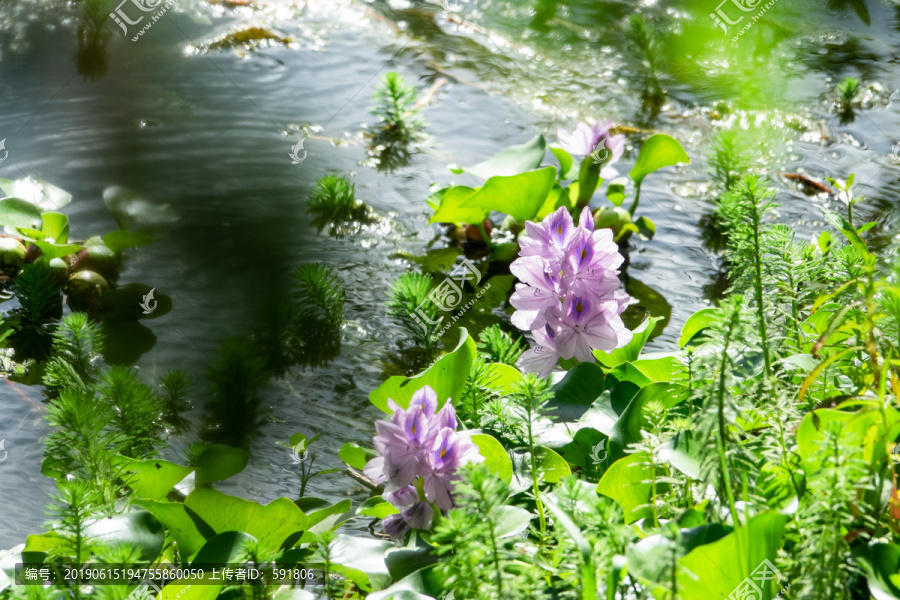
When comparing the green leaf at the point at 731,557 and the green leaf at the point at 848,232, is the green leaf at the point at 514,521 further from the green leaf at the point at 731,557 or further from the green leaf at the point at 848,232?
the green leaf at the point at 848,232

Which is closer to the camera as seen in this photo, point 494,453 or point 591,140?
point 494,453

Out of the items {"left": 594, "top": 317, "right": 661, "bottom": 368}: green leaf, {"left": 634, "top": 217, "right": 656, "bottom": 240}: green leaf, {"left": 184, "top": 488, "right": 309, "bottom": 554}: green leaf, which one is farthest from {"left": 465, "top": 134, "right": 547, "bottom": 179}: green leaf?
{"left": 184, "top": 488, "right": 309, "bottom": 554}: green leaf

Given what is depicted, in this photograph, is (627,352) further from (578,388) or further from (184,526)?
(184,526)

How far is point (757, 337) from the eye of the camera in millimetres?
980

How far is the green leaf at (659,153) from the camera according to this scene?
→ 183cm

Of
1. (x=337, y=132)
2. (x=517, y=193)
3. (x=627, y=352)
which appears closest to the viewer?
(x=627, y=352)

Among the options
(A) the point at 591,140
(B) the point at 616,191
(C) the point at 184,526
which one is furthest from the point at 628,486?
(B) the point at 616,191

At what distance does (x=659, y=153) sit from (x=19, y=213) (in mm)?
1632

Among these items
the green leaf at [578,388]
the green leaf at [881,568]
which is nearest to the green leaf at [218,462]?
the green leaf at [578,388]

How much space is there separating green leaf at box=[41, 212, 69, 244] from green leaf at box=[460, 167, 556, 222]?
101 centimetres

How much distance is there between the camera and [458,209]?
1.86 metres

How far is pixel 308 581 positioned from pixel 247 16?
9.97 feet

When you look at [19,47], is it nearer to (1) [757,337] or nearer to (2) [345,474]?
(2) [345,474]

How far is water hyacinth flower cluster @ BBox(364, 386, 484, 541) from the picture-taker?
32.5 inches
